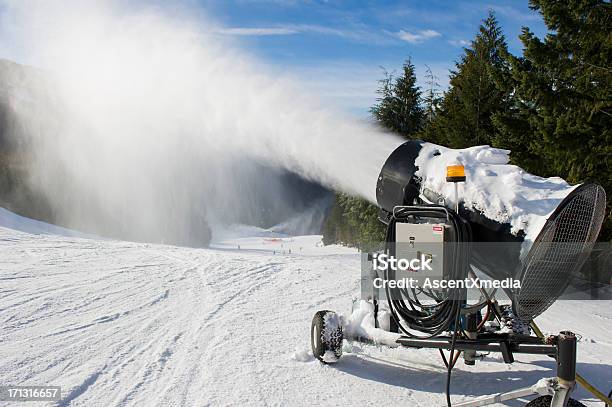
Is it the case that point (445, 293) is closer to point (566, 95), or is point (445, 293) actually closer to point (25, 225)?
point (566, 95)

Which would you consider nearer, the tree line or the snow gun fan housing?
the snow gun fan housing

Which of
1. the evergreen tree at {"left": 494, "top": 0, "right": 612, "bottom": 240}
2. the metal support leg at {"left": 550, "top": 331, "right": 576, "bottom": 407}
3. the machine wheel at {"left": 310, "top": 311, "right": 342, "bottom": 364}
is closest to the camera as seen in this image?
the metal support leg at {"left": 550, "top": 331, "right": 576, "bottom": 407}

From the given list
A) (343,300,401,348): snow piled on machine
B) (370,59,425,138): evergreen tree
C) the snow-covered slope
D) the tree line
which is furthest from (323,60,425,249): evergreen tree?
(343,300,401,348): snow piled on machine

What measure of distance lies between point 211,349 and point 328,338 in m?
1.23

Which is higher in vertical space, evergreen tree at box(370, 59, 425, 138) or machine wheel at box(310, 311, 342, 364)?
evergreen tree at box(370, 59, 425, 138)

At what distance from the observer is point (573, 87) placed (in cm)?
1023

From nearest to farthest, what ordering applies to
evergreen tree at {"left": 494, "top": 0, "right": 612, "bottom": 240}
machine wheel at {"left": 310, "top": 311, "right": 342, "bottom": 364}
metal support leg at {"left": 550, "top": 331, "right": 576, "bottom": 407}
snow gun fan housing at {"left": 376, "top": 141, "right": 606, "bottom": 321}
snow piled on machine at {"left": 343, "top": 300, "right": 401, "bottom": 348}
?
metal support leg at {"left": 550, "top": 331, "right": 576, "bottom": 407} < snow gun fan housing at {"left": 376, "top": 141, "right": 606, "bottom": 321} < snow piled on machine at {"left": 343, "top": 300, "right": 401, "bottom": 348} < machine wheel at {"left": 310, "top": 311, "right": 342, "bottom": 364} < evergreen tree at {"left": 494, "top": 0, "right": 612, "bottom": 240}

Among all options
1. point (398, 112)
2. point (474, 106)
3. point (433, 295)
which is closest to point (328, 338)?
point (433, 295)

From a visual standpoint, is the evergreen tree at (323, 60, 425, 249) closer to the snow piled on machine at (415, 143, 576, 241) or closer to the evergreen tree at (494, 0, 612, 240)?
the evergreen tree at (494, 0, 612, 240)

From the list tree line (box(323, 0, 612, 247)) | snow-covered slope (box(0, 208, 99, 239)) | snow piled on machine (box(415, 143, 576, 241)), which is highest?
tree line (box(323, 0, 612, 247))

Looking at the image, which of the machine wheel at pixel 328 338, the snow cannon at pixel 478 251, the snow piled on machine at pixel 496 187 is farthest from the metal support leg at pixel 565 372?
the machine wheel at pixel 328 338

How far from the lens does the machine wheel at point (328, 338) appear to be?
4180mm

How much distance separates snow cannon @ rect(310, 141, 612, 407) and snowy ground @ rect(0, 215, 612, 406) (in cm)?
42

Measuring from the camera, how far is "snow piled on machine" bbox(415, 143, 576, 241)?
3.27 m
